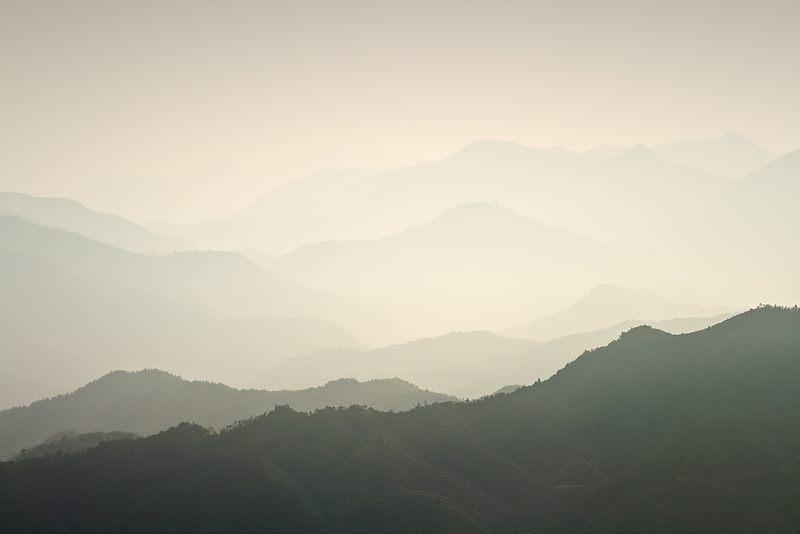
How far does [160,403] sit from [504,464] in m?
90.2

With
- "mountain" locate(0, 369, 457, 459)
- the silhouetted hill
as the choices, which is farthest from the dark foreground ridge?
"mountain" locate(0, 369, 457, 459)

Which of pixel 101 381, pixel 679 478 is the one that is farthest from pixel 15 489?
pixel 101 381

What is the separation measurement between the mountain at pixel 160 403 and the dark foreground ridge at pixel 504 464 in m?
42.8

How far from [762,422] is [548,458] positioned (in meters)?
20.2

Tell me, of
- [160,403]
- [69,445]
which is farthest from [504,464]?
[160,403]

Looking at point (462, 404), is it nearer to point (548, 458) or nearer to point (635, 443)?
point (548, 458)

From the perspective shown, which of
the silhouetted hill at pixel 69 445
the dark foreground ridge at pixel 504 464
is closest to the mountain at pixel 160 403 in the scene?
the silhouetted hill at pixel 69 445

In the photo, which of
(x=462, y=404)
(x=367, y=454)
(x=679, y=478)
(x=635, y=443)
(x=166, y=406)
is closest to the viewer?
(x=679, y=478)

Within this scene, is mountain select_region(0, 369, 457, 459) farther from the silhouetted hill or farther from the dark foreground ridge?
the dark foreground ridge

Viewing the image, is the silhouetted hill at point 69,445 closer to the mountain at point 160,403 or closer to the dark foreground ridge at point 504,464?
the mountain at point 160,403

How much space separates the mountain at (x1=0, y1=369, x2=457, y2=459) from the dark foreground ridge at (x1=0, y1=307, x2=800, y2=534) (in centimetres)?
4284

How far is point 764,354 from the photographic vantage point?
68.4m

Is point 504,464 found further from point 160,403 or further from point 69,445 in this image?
point 160,403

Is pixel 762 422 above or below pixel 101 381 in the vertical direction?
below
